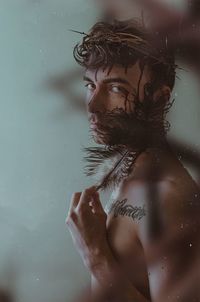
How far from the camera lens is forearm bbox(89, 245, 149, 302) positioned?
3.00 ft

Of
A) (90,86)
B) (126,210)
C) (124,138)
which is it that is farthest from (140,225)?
(90,86)

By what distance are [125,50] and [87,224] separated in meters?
0.29

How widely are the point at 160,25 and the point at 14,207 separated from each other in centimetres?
41

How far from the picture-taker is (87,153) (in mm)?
1017

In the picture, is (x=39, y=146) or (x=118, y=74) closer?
(x=118, y=74)

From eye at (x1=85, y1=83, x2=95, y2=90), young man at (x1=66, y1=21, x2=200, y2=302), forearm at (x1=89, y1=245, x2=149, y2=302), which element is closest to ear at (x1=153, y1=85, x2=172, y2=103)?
young man at (x1=66, y1=21, x2=200, y2=302)

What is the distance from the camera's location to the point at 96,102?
39.5 inches

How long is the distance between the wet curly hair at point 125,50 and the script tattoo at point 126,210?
0.19 m

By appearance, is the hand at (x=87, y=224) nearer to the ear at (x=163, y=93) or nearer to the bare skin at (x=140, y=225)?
the bare skin at (x=140, y=225)

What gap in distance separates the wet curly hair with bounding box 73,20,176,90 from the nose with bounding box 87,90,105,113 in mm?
44

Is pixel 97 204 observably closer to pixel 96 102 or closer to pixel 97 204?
pixel 97 204

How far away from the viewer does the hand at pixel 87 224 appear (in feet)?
3.15

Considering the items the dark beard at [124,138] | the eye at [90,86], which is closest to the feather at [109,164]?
the dark beard at [124,138]

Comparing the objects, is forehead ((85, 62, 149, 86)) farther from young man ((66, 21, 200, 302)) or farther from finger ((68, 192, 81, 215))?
finger ((68, 192, 81, 215))
